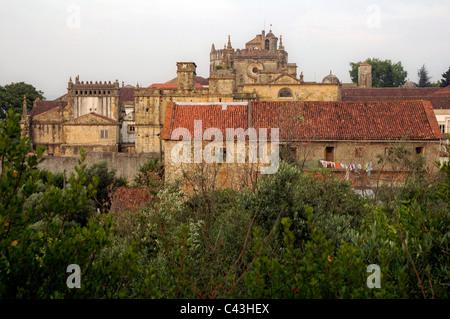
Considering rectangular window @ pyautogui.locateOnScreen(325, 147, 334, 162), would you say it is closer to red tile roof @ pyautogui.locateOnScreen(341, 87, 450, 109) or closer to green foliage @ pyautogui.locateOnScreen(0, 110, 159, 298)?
green foliage @ pyautogui.locateOnScreen(0, 110, 159, 298)

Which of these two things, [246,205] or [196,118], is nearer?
[246,205]

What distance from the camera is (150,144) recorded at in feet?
138

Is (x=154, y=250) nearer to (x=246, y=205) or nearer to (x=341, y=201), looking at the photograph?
(x=246, y=205)

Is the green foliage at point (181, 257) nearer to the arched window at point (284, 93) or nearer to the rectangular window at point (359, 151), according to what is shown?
the rectangular window at point (359, 151)

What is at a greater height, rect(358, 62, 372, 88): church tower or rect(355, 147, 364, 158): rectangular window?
rect(358, 62, 372, 88): church tower

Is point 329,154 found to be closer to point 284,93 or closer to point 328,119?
point 328,119

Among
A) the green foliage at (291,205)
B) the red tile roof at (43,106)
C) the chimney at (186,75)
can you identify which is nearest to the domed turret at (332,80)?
the chimney at (186,75)

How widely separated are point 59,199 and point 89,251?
0.69 meters

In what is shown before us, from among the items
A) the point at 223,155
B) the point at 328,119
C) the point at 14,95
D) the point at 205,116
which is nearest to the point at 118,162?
the point at 205,116

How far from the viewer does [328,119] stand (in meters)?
24.3

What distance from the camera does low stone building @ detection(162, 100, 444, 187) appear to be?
21.4 m

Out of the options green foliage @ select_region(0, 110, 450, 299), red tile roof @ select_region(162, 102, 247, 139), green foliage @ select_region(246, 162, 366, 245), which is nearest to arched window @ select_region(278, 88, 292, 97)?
red tile roof @ select_region(162, 102, 247, 139)

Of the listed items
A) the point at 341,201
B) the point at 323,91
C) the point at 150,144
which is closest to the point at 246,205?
the point at 341,201

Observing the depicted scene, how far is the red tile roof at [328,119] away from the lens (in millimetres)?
23078
